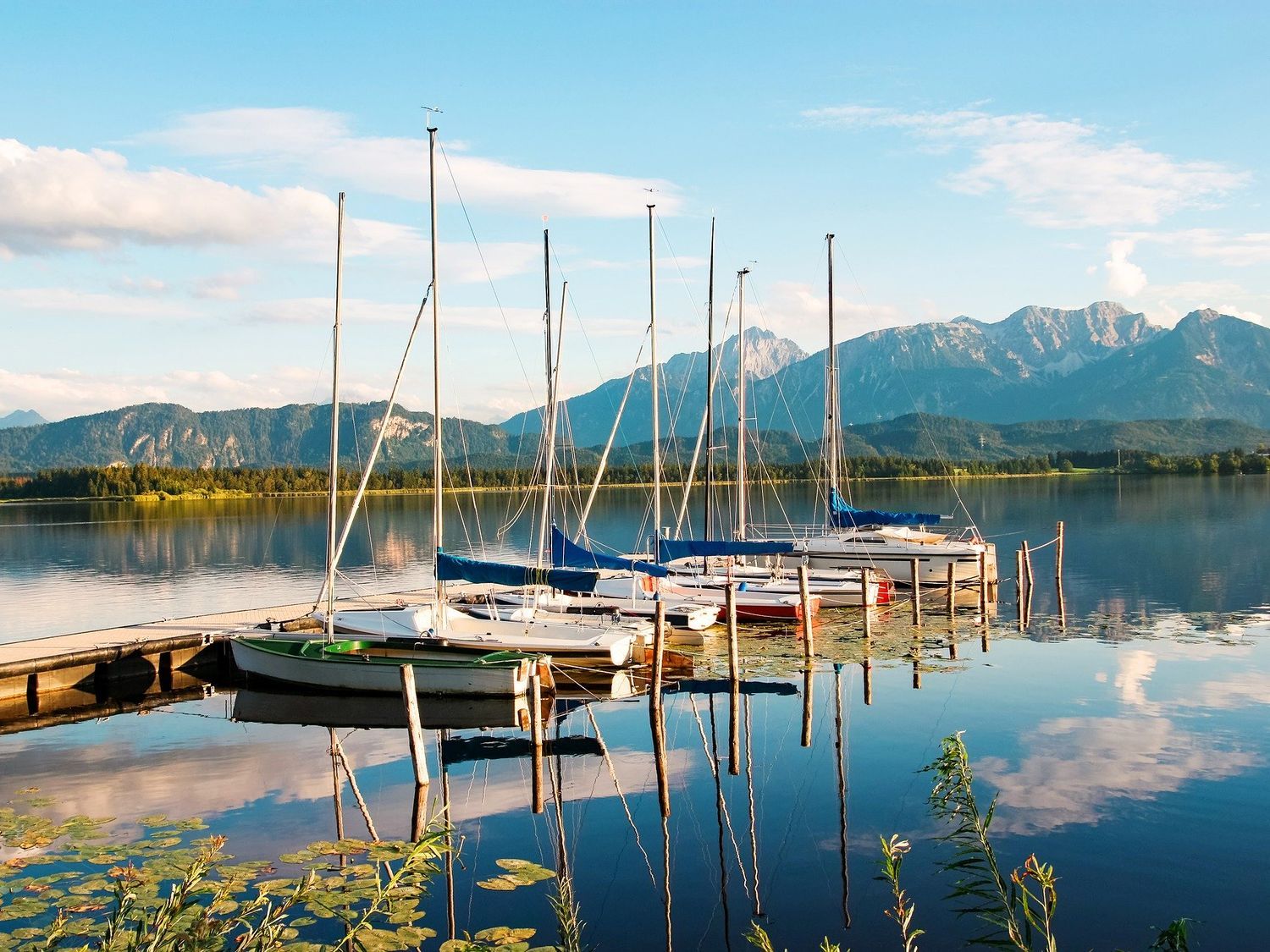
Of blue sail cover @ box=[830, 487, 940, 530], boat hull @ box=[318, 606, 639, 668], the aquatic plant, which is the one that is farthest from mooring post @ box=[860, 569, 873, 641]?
the aquatic plant

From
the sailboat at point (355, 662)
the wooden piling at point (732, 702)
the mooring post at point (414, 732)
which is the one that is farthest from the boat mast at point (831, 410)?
the mooring post at point (414, 732)

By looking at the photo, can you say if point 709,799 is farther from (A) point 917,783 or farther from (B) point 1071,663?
(B) point 1071,663

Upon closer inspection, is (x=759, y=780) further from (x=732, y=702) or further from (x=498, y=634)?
(x=498, y=634)

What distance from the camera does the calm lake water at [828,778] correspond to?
16156 millimetres

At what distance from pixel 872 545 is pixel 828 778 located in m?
33.5

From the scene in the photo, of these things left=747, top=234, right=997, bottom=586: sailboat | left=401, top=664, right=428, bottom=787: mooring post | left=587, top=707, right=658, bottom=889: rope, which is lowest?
left=587, top=707, right=658, bottom=889: rope

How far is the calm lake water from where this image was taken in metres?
16.2

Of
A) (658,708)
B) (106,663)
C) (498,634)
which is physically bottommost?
(658,708)

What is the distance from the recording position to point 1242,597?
49.1m

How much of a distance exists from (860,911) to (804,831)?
3.70 metres

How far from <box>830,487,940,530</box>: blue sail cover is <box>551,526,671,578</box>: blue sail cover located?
69.9 ft

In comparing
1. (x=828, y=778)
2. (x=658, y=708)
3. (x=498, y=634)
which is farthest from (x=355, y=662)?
(x=828, y=778)

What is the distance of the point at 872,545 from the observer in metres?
55.2

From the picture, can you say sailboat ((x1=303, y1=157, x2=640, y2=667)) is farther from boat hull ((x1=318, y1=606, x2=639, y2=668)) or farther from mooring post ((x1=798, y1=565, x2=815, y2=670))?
mooring post ((x1=798, y1=565, x2=815, y2=670))
